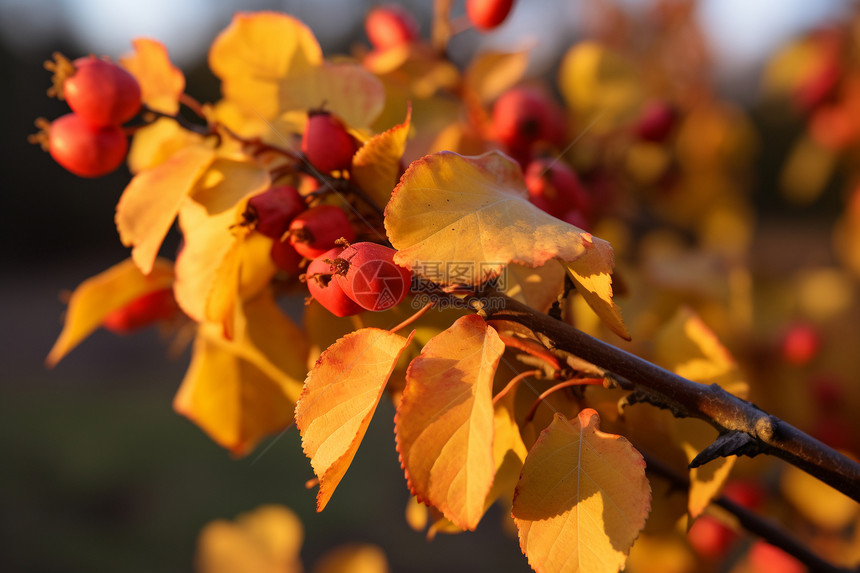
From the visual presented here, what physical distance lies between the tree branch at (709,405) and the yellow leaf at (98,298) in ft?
0.99

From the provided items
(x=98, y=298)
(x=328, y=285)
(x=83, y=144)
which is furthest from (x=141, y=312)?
(x=328, y=285)

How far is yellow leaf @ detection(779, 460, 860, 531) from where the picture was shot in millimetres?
728

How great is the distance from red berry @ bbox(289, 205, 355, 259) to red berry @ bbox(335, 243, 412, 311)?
0.04 metres

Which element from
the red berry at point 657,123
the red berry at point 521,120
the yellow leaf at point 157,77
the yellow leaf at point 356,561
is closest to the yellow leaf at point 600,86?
the red berry at point 657,123

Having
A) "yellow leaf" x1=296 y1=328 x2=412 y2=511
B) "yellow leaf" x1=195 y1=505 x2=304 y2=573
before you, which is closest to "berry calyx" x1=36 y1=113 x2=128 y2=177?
"yellow leaf" x1=296 y1=328 x2=412 y2=511

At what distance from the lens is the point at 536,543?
0.98 ft

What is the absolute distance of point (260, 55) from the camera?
470 mm

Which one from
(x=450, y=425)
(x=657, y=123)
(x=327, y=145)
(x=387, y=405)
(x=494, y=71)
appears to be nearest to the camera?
(x=450, y=425)

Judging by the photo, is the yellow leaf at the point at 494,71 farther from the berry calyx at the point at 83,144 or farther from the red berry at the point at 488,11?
the berry calyx at the point at 83,144

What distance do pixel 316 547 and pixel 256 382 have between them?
1.74 m

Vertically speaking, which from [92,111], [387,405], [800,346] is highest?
[92,111]

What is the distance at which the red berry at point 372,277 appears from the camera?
305 millimetres

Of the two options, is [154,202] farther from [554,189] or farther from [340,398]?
[554,189]

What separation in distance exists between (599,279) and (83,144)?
34 cm
